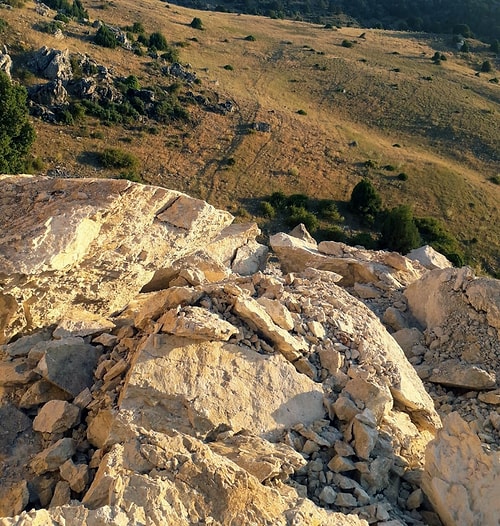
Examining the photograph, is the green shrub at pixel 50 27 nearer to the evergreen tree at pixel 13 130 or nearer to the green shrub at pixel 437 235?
the evergreen tree at pixel 13 130

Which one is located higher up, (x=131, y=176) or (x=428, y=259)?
(x=428, y=259)

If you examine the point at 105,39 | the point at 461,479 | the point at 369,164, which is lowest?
the point at 369,164

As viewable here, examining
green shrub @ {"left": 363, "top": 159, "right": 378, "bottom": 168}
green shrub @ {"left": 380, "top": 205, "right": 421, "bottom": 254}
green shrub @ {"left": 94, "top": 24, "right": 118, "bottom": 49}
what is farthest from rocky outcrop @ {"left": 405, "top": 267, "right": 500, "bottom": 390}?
green shrub @ {"left": 94, "top": 24, "right": 118, "bottom": 49}

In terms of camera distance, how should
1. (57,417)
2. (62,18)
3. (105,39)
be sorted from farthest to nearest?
(62,18) → (105,39) → (57,417)

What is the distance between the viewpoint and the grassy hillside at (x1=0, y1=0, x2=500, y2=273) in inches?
1451

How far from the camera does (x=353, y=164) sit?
140 feet

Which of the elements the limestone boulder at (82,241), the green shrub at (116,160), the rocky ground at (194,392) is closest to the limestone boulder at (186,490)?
the rocky ground at (194,392)

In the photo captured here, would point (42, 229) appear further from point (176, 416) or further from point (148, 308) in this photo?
point (176, 416)

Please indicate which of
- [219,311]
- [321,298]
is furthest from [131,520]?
[321,298]

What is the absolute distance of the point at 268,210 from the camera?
111 feet

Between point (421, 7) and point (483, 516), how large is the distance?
118 m

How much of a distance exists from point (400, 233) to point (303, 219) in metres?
5.99

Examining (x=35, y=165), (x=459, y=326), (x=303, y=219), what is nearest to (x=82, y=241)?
(x=459, y=326)

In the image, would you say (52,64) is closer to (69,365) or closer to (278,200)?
(278,200)
